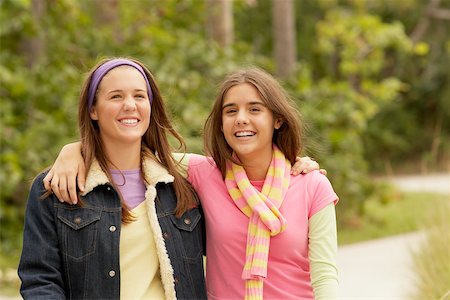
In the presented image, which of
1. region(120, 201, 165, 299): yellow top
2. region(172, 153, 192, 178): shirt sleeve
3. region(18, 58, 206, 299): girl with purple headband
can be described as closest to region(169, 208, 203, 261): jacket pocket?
region(18, 58, 206, 299): girl with purple headband

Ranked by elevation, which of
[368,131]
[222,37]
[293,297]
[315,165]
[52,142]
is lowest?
[293,297]

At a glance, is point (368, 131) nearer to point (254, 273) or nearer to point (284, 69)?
point (284, 69)

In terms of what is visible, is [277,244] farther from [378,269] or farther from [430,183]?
[430,183]

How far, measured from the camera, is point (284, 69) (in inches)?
468

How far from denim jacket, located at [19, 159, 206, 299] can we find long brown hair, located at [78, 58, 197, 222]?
68mm

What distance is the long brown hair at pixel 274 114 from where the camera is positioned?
295 cm

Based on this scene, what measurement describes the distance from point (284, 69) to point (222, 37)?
1.96m

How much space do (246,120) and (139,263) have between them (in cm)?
67

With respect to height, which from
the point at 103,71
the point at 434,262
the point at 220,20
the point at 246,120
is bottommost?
the point at 434,262

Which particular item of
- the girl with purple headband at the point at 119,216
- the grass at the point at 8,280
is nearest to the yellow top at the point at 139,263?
the girl with purple headband at the point at 119,216

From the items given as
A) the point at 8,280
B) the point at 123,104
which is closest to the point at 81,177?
the point at 123,104

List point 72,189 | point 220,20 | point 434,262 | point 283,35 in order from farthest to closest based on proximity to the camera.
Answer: point 283,35
point 220,20
point 434,262
point 72,189

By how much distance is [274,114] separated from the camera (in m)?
2.99

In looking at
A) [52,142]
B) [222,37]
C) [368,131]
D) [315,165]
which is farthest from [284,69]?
[368,131]
